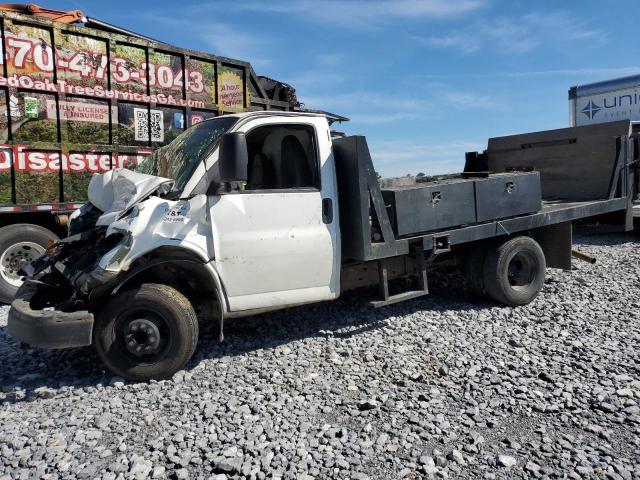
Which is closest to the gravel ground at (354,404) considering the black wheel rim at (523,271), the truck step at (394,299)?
the truck step at (394,299)

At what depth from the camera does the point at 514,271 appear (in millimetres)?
6379

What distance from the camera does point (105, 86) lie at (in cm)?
709

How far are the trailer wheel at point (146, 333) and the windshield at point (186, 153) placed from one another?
954 millimetres

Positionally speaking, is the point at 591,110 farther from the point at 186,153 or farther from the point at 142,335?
the point at 142,335

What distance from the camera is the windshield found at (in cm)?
447

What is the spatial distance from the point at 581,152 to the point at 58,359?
24.1 feet

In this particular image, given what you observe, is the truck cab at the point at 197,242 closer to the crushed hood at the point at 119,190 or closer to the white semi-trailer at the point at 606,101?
the crushed hood at the point at 119,190

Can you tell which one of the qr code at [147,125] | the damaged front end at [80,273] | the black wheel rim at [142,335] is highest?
the qr code at [147,125]

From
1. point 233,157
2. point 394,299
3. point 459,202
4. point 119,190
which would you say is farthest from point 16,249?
point 459,202

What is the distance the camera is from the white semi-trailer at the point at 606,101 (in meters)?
13.0

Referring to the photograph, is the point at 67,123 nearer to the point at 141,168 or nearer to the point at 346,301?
the point at 141,168

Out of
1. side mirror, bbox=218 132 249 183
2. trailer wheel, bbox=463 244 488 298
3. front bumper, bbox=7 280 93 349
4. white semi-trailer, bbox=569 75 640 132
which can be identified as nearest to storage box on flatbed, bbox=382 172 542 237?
trailer wheel, bbox=463 244 488 298

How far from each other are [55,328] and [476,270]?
453 centimetres

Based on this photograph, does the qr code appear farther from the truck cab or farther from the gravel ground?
the gravel ground
